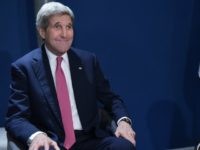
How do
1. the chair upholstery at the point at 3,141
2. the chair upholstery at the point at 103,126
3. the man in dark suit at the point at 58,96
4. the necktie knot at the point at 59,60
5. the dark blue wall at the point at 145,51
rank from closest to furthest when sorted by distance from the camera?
the chair upholstery at the point at 103,126, the man in dark suit at the point at 58,96, the necktie knot at the point at 59,60, the chair upholstery at the point at 3,141, the dark blue wall at the point at 145,51

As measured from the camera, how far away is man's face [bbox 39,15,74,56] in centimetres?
244

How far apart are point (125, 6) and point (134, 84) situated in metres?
0.61

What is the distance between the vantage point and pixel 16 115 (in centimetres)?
238

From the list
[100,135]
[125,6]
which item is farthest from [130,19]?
[100,135]

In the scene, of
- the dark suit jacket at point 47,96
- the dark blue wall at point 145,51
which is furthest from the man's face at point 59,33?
the dark blue wall at point 145,51

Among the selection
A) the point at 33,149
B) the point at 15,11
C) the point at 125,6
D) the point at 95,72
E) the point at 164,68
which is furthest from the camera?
the point at 164,68

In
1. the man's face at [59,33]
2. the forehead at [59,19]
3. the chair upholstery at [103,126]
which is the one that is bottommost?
the chair upholstery at [103,126]

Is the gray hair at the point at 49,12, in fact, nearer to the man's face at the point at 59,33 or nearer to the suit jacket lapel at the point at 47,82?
the man's face at the point at 59,33

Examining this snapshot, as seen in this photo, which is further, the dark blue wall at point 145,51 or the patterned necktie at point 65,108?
the dark blue wall at point 145,51

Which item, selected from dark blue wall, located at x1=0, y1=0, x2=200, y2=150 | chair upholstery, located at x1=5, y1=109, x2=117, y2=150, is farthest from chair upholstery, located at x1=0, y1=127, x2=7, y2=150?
dark blue wall, located at x1=0, y1=0, x2=200, y2=150

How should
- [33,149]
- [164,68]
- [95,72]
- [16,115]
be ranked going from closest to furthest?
[33,149] < [16,115] < [95,72] < [164,68]

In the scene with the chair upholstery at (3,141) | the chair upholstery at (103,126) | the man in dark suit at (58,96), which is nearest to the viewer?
the chair upholstery at (103,126)

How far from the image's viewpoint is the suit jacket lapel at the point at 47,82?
2.43 metres

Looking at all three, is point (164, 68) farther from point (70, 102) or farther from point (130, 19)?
point (70, 102)
